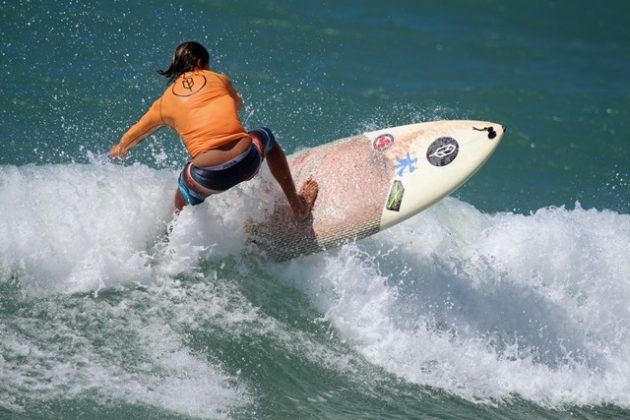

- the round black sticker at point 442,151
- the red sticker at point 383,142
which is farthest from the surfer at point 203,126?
the round black sticker at point 442,151

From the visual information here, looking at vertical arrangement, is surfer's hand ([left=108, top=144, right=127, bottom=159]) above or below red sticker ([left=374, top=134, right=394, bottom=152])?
above

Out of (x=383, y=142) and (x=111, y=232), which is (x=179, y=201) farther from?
(x=383, y=142)

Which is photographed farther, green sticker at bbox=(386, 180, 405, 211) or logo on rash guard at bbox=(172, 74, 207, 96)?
green sticker at bbox=(386, 180, 405, 211)

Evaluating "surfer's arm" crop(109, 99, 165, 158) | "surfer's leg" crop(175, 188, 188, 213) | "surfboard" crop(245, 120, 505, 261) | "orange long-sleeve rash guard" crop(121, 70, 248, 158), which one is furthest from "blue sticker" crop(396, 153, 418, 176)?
"surfer's arm" crop(109, 99, 165, 158)

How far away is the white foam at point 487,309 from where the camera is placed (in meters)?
5.66

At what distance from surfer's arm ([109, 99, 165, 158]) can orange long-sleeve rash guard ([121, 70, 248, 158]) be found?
0.04 m

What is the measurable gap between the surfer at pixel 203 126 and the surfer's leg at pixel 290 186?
0.23 meters

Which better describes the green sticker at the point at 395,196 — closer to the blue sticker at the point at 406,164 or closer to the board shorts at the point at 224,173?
the blue sticker at the point at 406,164

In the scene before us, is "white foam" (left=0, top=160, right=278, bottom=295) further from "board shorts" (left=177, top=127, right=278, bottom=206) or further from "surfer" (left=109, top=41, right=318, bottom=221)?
"surfer" (left=109, top=41, right=318, bottom=221)

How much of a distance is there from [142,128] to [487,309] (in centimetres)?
302

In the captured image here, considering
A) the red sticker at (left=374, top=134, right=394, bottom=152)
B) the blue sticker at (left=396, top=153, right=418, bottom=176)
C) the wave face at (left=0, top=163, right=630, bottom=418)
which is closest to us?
the wave face at (left=0, top=163, right=630, bottom=418)

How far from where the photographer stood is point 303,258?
6.04 meters

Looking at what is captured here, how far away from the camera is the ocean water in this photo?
16.5 ft

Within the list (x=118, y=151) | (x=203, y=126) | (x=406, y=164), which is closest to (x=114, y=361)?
(x=118, y=151)
